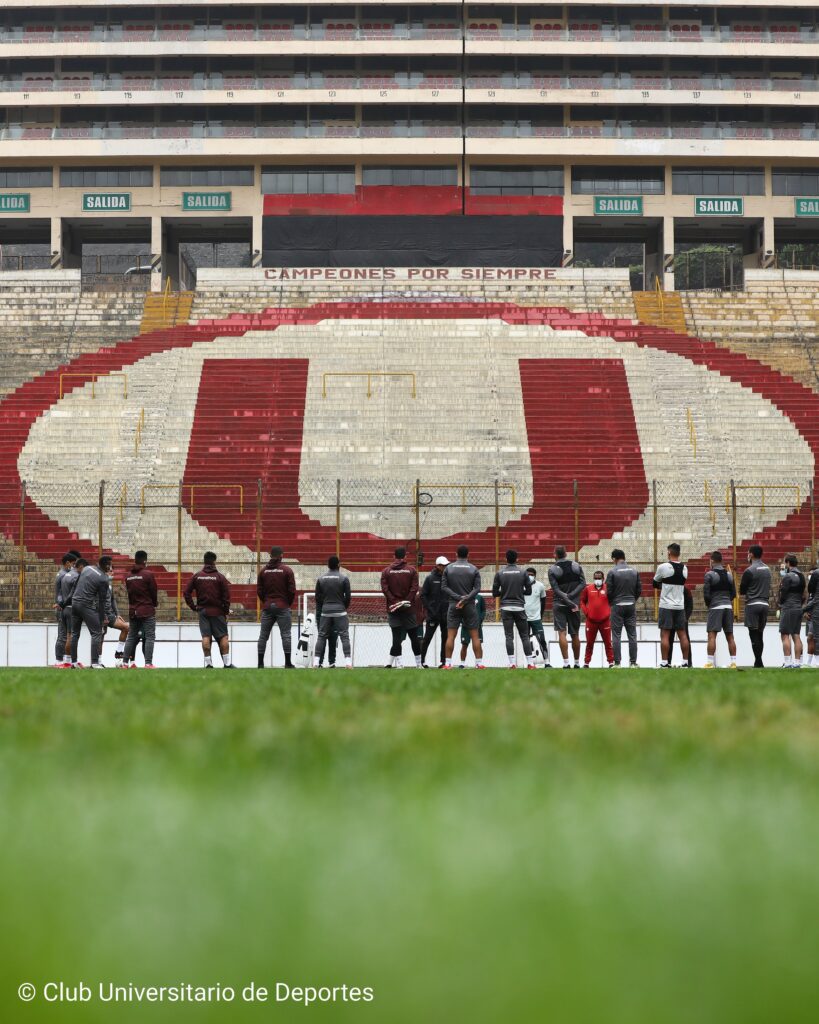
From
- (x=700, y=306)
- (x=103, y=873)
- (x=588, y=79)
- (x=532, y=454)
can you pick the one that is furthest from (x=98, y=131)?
(x=103, y=873)

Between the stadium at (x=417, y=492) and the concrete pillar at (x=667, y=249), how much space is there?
278mm

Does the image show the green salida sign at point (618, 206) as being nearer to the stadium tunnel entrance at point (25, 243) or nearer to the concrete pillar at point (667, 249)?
the concrete pillar at point (667, 249)

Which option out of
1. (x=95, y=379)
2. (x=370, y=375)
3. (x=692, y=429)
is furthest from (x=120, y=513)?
(x=692, y=429)

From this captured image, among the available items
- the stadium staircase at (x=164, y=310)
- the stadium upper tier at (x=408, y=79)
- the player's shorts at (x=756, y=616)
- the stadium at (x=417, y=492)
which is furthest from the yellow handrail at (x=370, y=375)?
the stadium upper tier at (x=408, y=79)

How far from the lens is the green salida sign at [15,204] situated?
2314 inches

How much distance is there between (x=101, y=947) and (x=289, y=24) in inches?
2479

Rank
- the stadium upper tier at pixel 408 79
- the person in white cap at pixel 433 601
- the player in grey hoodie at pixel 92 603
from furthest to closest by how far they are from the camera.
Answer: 1. the stadium upper tier at pixel 408 79
2. the person in white cap at pixel 433 601
3. the player in grey hoodie at pixel 92 603

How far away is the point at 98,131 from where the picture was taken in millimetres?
58625

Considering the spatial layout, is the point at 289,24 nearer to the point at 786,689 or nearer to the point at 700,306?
the point at 700,306

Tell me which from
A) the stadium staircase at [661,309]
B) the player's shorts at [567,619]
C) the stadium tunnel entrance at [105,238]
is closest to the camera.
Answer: the player's shorts at [567,619]

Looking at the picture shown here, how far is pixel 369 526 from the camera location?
1162 inches

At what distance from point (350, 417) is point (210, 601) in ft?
58.0

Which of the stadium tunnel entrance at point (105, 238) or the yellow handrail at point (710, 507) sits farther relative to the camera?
the stadium tunnel entrance at point (105, 238)

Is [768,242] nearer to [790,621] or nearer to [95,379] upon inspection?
[95,379]
